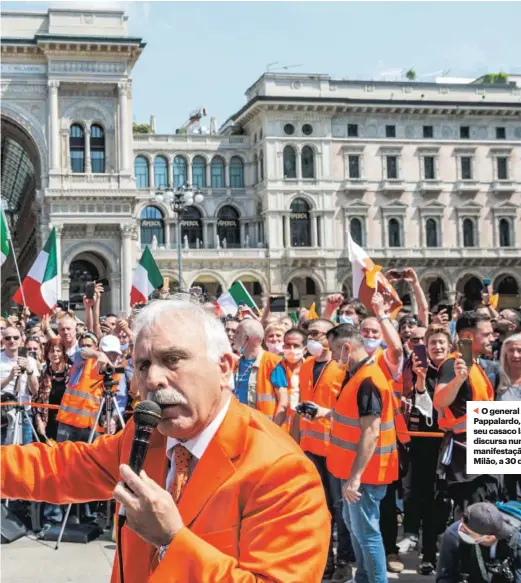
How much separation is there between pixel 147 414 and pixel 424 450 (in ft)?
18.2

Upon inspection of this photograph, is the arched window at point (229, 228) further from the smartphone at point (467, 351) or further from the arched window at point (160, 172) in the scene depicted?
the smartphone at point (467, 351)

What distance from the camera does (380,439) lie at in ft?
19.4

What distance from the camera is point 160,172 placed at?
53.1 metres

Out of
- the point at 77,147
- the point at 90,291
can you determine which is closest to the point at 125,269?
the point at 77,147

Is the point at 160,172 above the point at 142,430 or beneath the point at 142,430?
above

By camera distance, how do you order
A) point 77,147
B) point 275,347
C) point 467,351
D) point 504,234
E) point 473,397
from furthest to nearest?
point 504,234
point 77,147
point 275,347
point 473,397
point 467,351

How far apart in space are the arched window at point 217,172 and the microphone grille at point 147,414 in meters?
51.9

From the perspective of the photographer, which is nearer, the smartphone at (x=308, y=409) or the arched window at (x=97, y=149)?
the smartphone at (x=308, y=409)

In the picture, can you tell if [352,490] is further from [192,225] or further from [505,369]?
[192,225]

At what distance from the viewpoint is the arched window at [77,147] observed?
42688 millimetres

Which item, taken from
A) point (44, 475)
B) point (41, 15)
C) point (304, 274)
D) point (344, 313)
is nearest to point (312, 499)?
point (44, 475)

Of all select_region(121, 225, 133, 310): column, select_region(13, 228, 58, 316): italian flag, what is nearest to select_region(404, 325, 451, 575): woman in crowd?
select_region(13, 228, 58, 316): italian flag

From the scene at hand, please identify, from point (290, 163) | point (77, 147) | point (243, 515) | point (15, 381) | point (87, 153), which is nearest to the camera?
point (243, 515)

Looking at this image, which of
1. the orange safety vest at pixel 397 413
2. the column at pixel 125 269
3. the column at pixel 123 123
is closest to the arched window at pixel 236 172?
the column at pixel 123 123
